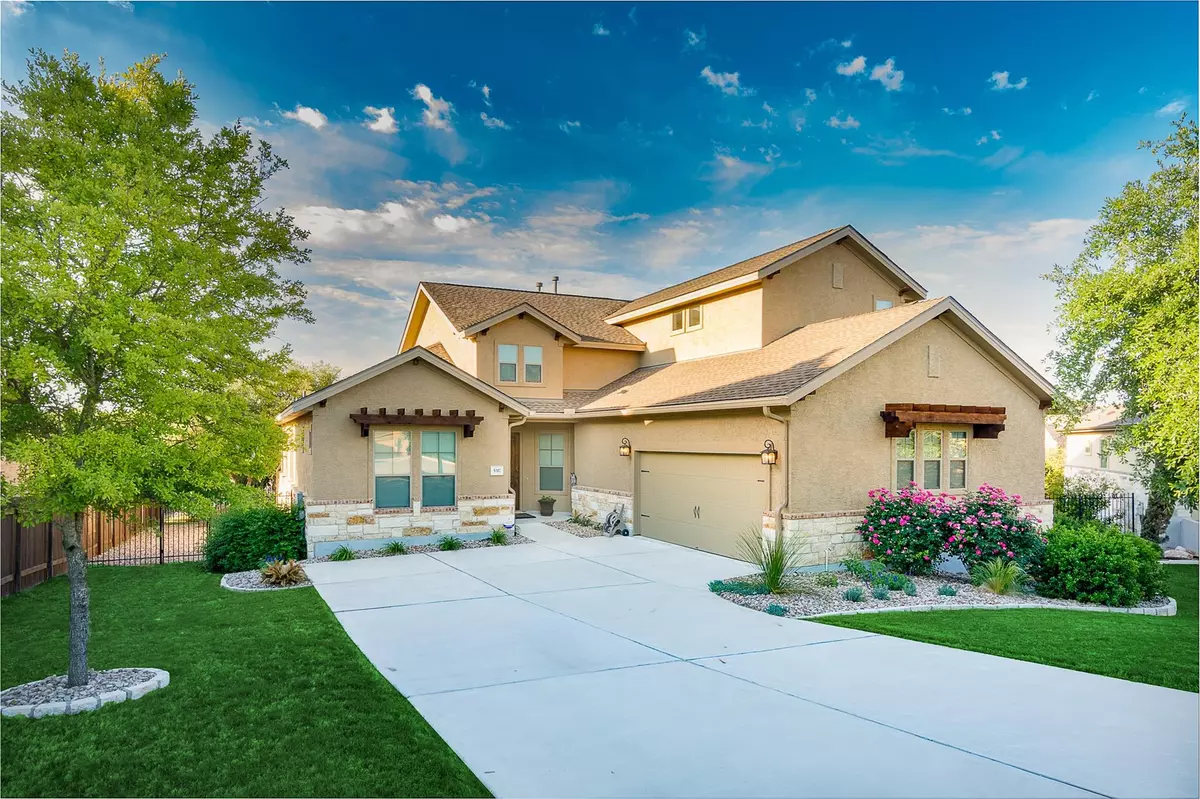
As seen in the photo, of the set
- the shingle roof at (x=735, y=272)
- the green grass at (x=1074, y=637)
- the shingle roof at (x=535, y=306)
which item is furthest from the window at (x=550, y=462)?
the green grass at (x=1074, y=637)

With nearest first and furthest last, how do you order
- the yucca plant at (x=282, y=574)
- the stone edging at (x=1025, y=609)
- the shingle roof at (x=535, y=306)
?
1. the stone edging at (x=1025, y=609)
2. the yucca plant at (x=282, y=574)
3. the shingle roof at (x=535, y=306)

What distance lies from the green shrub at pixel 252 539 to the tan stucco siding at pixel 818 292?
1181 centimetres

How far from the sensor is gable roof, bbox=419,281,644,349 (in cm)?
2022

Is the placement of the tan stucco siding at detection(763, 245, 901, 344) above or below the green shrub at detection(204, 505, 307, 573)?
above

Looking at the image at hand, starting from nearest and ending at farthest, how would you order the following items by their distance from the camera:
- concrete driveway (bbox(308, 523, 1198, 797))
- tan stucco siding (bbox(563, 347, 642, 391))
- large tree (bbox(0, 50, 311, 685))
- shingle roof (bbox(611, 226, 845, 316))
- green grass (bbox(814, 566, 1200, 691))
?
concrete driveway (bbox(308, 523, 1198, 797))
large tree (bbox(0, 50, 311, 685))
green grass (bbox(814, 566, 1200, 691))
shingle roof (bbox(611, 226, 845, 316))
tan stucco siding (bbox(563, 347, 642, 391))

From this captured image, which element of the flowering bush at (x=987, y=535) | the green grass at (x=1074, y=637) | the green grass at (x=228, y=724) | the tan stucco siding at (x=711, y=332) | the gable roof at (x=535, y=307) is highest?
the gable roof at (x=535, y=307)

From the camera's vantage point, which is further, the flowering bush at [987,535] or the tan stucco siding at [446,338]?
the tan stucco siding at [446,338]

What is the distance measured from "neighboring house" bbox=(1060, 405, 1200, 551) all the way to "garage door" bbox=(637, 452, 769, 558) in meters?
11.8

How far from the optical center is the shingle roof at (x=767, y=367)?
13.0 metres

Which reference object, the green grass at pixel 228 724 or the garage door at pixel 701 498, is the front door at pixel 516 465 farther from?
the green grass at pixel 228 724

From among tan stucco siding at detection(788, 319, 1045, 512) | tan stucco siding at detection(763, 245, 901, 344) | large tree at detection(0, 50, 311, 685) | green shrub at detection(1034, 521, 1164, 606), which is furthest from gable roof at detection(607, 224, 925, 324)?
large tree at detection(0, 50, 311, 685)

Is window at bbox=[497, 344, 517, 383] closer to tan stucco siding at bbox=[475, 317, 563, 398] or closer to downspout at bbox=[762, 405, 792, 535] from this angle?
tan stucco siding at bbox=[475, 317, 563, 398]

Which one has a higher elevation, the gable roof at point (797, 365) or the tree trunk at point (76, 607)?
the gable roof at point (797, 365)

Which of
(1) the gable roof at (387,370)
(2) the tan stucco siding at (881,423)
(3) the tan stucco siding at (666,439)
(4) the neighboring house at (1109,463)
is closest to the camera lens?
(2) the tan stucco siding at (881,423)
